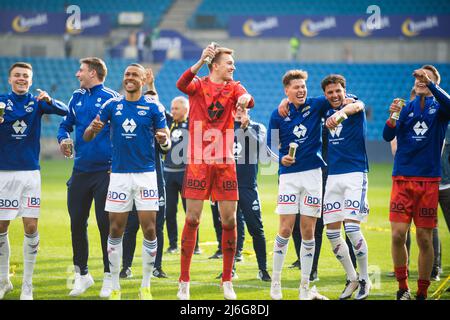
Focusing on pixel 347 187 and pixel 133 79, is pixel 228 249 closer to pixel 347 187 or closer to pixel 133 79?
pixel 347 187

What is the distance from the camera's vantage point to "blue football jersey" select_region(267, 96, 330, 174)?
9.03 m

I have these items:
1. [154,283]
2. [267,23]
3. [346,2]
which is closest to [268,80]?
[267,23]

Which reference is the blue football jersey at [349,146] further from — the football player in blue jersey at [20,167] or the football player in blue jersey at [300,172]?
the football player in blue jersey at [20,167]

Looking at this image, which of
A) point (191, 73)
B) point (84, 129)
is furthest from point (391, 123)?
point (84, 129)

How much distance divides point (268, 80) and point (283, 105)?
31.9 metres

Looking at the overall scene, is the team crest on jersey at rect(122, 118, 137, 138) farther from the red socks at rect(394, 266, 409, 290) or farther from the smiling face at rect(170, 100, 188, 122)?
the smiling face at rect(170, 100, 188, 122)

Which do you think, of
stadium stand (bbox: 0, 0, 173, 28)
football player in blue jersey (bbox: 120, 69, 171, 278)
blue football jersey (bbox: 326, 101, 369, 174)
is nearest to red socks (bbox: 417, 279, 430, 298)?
blue football jersey (bbox: 326, 101, 369, 174)

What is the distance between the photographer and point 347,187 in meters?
9.12

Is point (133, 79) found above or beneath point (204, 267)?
above

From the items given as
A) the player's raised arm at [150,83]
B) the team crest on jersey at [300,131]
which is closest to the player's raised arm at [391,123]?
the team crest on jersey at [300,131]

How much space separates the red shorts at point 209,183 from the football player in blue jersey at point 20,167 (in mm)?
1756

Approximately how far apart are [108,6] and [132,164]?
3742cm

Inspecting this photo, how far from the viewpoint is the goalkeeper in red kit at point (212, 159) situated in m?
8.79
